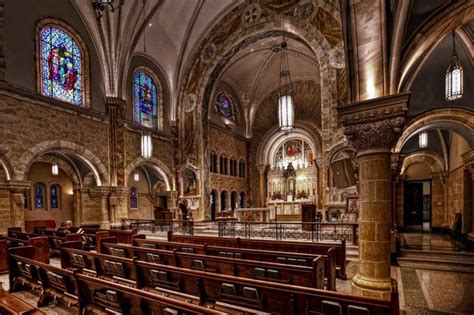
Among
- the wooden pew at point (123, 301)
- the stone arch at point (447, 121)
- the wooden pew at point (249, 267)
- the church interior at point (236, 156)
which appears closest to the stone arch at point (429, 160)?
the church interior at point (236, 156)

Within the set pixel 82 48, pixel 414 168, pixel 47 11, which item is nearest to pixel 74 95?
pixel 82 48

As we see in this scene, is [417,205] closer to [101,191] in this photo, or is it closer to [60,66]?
[101,191]

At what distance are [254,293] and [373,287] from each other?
6.76 ft

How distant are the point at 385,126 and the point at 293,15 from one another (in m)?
11.0

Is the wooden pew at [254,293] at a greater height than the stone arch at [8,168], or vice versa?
the stone arch at [8,168]

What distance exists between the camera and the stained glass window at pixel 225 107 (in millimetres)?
20922

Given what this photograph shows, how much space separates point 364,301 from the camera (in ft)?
9.16

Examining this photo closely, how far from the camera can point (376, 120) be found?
177 inches

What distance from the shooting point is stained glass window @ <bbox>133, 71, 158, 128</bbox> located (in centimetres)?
1588

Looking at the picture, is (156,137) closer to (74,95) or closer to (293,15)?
(74,95)

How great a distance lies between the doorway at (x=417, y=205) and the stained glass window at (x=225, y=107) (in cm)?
1293

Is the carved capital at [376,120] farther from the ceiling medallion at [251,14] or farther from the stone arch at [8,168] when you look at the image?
the ceiling medallion at [251,14]

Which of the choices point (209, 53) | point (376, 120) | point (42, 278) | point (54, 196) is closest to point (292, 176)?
point (209, 53)

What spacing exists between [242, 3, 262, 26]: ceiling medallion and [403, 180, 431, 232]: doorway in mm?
12353
